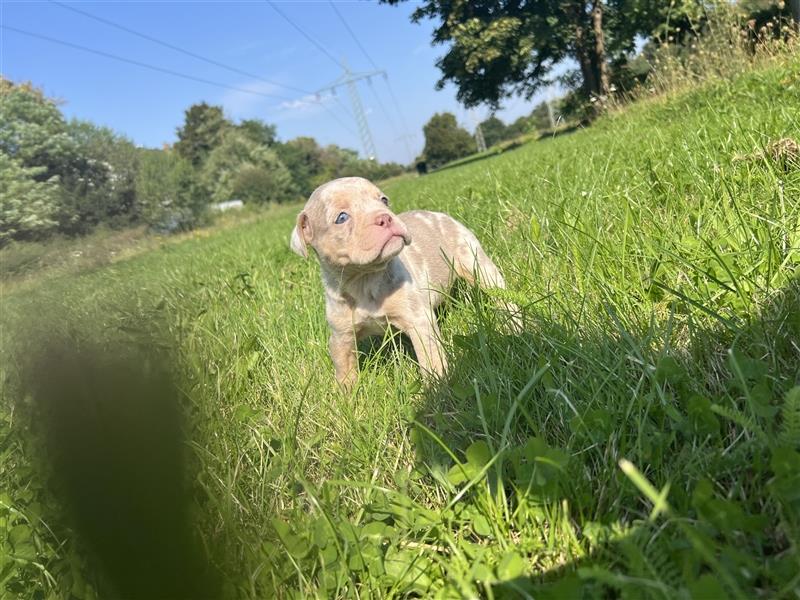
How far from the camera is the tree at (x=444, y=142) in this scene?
75812 mm

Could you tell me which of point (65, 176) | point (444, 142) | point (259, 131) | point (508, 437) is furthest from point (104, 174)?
point (444, 142)

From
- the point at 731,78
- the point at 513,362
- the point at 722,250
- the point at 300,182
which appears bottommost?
the point at 513,362

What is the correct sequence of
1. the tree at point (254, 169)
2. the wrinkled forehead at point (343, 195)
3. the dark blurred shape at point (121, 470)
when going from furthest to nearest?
the tree at point (254, 169) < the wrinkled forehead at point (343, 195) < the dark blurred shape at point (121, 470)

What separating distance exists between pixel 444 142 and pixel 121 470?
261ft

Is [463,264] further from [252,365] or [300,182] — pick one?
[300,182]

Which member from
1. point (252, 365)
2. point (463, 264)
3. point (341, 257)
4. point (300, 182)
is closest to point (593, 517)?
point (341, 257)

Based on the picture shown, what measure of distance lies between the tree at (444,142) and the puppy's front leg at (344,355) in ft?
247

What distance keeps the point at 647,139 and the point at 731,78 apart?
2516 millimetres

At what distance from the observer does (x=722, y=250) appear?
202 cm

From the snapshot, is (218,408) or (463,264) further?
(463,264)

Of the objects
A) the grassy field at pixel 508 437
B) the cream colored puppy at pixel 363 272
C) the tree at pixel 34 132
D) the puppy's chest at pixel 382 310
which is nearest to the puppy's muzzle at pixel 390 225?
the cream colored puppy at pixel 363 272

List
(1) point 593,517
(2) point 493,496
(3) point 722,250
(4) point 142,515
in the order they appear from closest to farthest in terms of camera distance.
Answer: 1. (4) point 142,515
2. (1) point 593,517
3. (2) point 493,496
4. (3) point 722,250

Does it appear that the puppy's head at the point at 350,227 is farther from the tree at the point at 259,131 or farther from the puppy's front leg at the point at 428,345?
the tree at the point at 259,131

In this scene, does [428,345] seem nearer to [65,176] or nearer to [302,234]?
[302,234]
